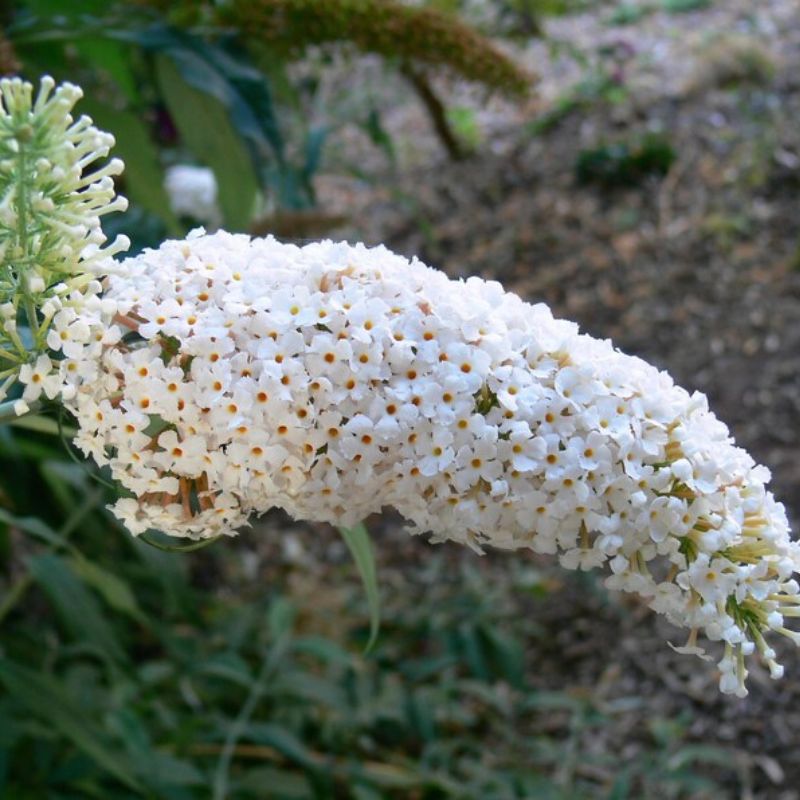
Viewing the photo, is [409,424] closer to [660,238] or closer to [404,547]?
[404,547]

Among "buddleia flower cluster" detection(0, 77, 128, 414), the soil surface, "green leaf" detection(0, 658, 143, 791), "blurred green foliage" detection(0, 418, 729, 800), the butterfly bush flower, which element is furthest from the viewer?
the butterfly bush flower

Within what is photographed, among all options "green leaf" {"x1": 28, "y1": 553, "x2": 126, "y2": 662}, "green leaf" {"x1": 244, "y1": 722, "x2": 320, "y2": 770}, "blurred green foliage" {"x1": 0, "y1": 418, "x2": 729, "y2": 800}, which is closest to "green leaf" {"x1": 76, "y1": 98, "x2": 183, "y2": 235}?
"blurred green foliage" {"x1": 0, "y1": 418, "x2": 729, "y2": 800}

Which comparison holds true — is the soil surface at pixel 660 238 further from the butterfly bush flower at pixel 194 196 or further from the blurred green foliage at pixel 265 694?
the butterfly bush flower at pixel 194 196

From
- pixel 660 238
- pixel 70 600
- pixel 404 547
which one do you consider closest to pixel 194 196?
pixel 404 547

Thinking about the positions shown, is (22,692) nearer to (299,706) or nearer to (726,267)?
(299,706)

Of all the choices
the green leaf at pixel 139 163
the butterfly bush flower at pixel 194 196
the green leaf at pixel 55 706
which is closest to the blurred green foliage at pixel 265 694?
the green leaf at pixel 55 706

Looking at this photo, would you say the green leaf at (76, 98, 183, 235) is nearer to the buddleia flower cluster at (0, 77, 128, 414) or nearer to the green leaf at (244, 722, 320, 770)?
the green leaf at (244, 722, 320, 770)

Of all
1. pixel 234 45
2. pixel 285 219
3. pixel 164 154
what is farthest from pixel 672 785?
pixel 164 154
